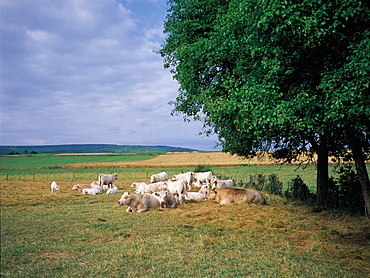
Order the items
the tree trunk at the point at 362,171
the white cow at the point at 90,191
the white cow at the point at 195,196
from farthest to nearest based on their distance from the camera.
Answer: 1. the white cow at the point at 90,191
2. the white cow at the point at 195,196
3. the tree trunk at the point at 362,171

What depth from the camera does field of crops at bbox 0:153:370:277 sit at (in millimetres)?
7742

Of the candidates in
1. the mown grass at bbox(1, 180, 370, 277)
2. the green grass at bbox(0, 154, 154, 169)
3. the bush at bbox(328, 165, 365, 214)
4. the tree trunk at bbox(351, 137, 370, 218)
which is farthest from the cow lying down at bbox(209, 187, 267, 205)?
the green grass at bbox(0, 154, 154, 169)

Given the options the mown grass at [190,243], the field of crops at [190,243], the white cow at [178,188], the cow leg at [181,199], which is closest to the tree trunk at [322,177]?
the field of crops at [190,243]

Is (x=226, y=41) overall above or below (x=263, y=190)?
above

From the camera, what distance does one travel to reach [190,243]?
9.95 metres

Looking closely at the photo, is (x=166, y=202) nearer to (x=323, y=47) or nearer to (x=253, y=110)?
(x=253, y=110)

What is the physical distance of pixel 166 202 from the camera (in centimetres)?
1709

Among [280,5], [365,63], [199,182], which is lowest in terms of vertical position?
[199,182]

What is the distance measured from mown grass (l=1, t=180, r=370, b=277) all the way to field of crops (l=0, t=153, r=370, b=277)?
0.03 metres

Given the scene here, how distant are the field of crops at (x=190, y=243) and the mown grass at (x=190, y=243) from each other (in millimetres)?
28

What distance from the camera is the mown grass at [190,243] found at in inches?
305

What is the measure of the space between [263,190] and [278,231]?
1266cm

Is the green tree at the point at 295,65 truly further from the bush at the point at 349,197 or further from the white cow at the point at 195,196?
the white cow at the point at 195,196

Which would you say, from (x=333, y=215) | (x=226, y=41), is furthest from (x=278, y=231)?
(x=226, y=41)
